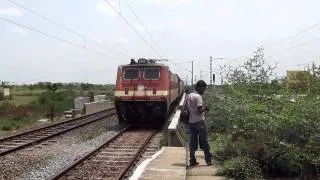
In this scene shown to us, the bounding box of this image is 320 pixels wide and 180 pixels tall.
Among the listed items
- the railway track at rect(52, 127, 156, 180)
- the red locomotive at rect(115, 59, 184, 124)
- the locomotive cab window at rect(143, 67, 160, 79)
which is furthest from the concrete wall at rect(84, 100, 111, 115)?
the railway track at rect(52, 127, 156, 180)

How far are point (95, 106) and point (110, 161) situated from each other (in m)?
24.4

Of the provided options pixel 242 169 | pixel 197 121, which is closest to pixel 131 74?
→ pixel 197 121

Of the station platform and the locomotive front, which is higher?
the locomotive front

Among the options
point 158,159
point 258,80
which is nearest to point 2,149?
point 158,159

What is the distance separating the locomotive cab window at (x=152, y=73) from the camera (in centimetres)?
2381

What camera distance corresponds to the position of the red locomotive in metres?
23.5

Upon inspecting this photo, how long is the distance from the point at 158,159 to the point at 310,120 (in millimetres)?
3609


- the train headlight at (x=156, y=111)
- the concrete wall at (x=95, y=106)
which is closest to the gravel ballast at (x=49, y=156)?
the train headlight at (x=156, y=111)

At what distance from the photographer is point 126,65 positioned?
2417cm

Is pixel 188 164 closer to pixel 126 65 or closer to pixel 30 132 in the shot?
pixel 30 132

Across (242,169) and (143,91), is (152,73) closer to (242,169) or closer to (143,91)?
(143,91)

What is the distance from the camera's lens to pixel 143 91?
77.6ft

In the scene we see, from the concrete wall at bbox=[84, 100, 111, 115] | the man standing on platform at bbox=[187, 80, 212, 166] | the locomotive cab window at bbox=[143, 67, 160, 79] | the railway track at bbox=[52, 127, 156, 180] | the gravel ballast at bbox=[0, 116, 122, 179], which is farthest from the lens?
the concrete wall at bbox=[84, 100, 111, 115]

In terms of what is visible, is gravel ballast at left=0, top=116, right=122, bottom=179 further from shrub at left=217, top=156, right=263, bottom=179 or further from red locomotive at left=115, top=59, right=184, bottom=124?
shrub at left=217, top=156, right=263, bottom=179
